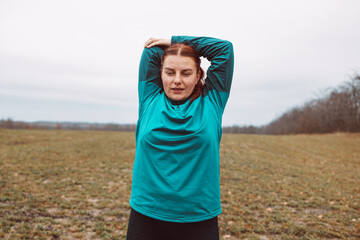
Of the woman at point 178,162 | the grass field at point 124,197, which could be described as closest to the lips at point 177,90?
the woman at point 178,162

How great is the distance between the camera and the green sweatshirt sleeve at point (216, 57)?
1.81m

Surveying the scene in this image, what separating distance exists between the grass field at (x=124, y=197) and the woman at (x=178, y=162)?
320 cm

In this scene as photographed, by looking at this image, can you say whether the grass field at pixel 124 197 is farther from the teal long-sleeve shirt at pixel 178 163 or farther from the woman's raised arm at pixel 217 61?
the woman's raised arm at pixel 217 61

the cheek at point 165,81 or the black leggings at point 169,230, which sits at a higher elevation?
the cheek at point 165,81

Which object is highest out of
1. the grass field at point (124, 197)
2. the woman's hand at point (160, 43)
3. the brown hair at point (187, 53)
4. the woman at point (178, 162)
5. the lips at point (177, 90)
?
the woman's hand at point (160, 43)

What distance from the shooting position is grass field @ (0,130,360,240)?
184 inches

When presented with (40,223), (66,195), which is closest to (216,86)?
(40,223)

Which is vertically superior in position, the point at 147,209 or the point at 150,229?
the point at 147,209

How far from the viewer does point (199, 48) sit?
182 cm

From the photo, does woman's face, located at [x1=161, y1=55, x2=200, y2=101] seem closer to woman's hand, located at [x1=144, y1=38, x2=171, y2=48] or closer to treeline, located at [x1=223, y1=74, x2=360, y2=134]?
woman's hand, located at [x1=144, y1=38, x2=171, y2=48]

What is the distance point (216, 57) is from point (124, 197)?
5.57 meters

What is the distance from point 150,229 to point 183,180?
0.35m

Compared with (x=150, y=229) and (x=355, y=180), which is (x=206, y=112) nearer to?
(x=150, y=229)

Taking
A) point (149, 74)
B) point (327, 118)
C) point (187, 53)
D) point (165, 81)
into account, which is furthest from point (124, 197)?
point (327, 118)
